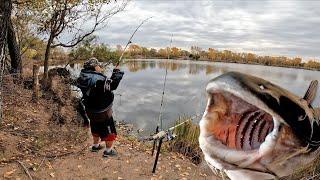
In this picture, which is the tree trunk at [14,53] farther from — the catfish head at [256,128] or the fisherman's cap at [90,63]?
the catfish head at [256,128]

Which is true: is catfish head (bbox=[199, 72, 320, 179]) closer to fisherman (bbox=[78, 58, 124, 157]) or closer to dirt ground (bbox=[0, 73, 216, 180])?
fisherman (bbox=[78, 58, 124, 157])

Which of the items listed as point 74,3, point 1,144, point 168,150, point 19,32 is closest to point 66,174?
point 1,144

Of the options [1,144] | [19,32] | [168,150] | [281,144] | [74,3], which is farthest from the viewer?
[19,32]

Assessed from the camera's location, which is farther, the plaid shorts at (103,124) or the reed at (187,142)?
the reed at (187,142)

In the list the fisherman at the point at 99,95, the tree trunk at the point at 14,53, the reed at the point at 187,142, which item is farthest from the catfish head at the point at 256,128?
the tree trunk at the point at 14,53

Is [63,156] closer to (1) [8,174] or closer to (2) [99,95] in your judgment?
(1) [8,174]

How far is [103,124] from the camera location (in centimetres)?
748

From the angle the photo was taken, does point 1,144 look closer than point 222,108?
No

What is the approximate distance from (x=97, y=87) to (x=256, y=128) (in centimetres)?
520

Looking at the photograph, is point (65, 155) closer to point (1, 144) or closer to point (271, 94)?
point (1, 144)

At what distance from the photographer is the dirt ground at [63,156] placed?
710 centimetres

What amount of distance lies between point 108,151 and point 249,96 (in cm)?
642

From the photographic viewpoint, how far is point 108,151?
25.7 feet

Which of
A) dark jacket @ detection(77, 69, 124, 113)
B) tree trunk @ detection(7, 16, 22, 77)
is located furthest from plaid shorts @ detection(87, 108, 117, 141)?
tree trunk @ detection(7, 16, 22, 77)
